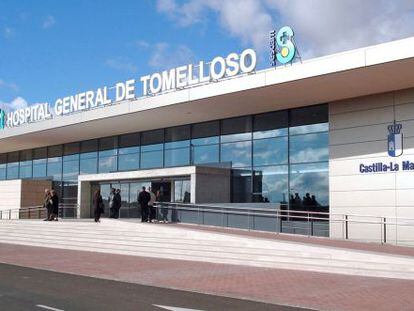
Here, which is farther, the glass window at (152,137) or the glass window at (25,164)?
the glass window at (25,164)

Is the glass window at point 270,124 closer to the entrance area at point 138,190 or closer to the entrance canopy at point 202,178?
the entrance canopy at point 202,178

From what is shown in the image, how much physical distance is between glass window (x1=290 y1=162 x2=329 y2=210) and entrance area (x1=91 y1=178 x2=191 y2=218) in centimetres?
545


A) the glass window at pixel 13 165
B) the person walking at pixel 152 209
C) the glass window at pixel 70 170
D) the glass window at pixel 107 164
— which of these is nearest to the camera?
the person walking at pixel 152 209

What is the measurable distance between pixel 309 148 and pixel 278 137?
180 centimetres

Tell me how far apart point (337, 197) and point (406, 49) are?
24.2ft

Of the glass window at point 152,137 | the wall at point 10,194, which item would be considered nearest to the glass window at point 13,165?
the wall at point 10,194

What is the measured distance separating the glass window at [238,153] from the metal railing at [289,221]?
13.2 ft

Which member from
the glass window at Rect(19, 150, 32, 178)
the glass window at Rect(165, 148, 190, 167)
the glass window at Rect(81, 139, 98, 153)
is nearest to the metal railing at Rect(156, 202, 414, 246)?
the glass window at Rect(165, 148, 190, 167)

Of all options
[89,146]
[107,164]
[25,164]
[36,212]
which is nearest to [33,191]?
[36,212]

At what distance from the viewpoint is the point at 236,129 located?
27297 mm

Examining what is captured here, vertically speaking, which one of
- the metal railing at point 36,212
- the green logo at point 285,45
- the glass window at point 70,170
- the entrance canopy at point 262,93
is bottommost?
the metal railing at point 36,212

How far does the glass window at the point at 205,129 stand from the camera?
28.3 meters

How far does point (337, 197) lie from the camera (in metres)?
22.8

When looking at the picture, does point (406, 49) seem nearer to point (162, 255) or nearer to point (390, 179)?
point (390, 179)
